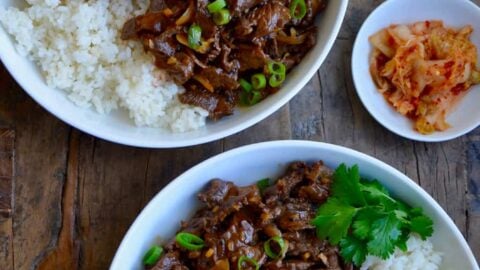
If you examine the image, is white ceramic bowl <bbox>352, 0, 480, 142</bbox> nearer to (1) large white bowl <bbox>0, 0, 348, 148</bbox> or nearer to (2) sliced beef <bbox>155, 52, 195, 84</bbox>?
(1) large white bowl <bbox>0, 0, 348, 148</bbox>

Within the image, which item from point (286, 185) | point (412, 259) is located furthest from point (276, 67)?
point (412, 259)

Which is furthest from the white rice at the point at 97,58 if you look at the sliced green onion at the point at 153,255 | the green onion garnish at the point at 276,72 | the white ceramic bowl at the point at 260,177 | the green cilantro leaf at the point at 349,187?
the green cilantro leaf at the point at 349,187

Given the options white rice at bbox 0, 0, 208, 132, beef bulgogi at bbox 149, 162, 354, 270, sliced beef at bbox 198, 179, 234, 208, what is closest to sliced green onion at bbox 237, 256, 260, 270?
beef bulgogi at bbox 149, 162, 354, 270

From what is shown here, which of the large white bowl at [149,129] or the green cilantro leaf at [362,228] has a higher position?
the large white bowl at [149,129]

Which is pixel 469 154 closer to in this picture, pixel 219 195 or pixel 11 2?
pixel 219 195

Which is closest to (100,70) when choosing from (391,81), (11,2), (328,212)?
(11,2)

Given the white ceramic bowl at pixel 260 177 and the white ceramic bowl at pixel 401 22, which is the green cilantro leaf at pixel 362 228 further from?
the white ceramic bowl at pixel 401 22
